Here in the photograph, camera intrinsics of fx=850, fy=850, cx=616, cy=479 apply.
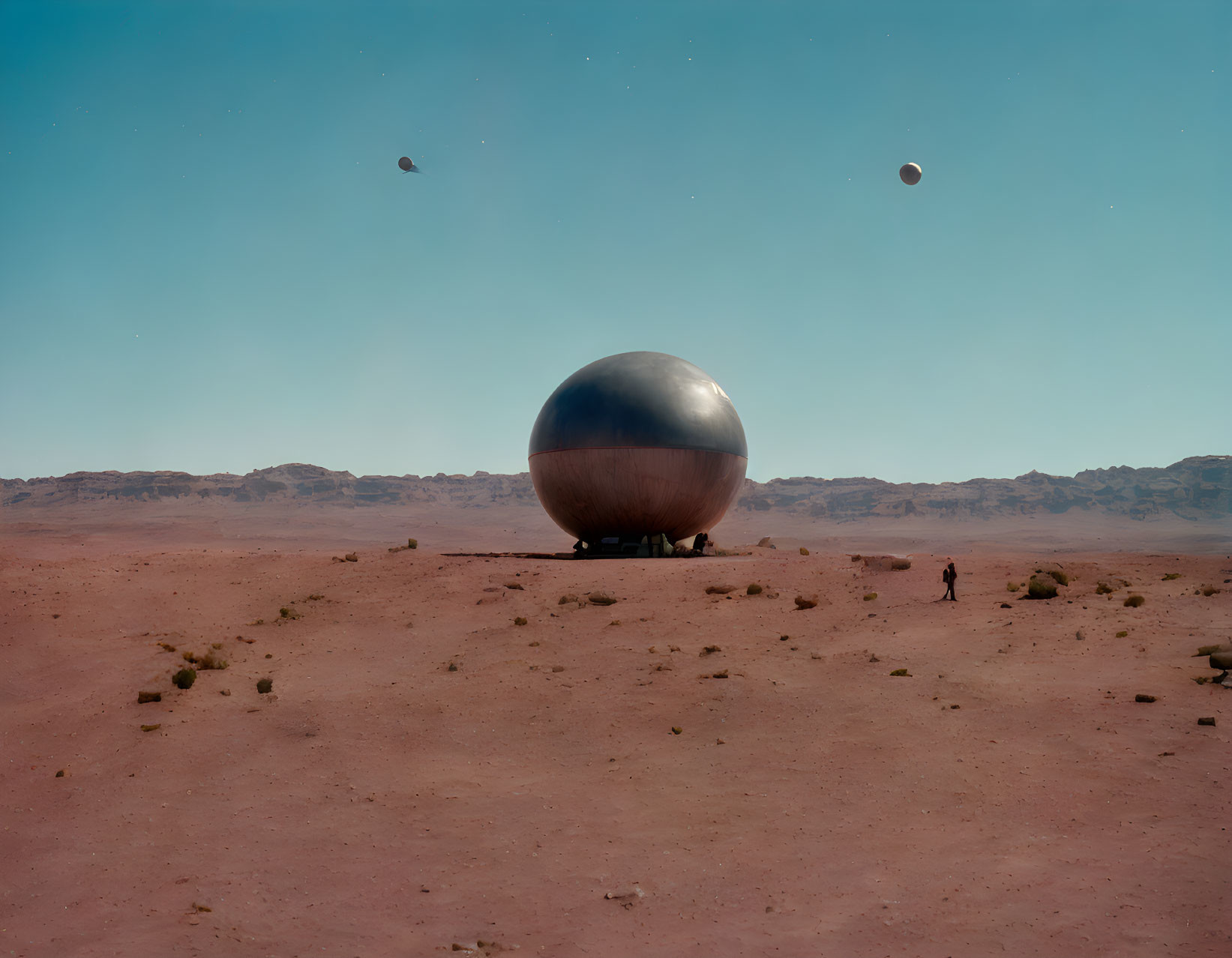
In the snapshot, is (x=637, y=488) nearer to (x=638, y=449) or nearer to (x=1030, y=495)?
(x=638, y=449)

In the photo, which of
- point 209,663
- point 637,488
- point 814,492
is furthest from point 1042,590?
point 814,492

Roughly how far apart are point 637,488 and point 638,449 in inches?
40.9

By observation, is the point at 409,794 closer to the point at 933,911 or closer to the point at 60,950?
the point at 60,950

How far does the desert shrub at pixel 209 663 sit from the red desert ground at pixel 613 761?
134mm

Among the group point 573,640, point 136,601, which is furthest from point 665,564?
point 136,601

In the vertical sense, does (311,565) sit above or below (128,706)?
above

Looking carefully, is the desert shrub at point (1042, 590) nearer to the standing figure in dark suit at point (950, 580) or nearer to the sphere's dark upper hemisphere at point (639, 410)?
the standing figure in dark suit at point (950, 580)

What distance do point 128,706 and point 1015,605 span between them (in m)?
14.4

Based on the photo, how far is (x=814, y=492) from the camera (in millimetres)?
116938

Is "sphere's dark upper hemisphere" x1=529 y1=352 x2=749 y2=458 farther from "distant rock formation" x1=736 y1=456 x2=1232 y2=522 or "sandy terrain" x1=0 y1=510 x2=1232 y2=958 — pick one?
"distant rock formation" x1=736 y1=456 x2=1232 y2=522

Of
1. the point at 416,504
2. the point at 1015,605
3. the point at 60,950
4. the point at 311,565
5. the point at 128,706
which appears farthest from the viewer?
the point at 416,504

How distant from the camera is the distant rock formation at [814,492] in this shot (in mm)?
99312

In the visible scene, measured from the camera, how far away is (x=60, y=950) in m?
6.04

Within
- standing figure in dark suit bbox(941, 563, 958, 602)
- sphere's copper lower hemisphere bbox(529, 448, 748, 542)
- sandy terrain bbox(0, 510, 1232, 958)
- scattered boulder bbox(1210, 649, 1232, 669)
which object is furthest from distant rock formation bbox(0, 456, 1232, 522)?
scattered boulder bbox(1210, 649, 1232, 669)
